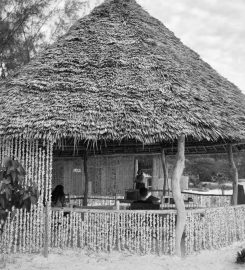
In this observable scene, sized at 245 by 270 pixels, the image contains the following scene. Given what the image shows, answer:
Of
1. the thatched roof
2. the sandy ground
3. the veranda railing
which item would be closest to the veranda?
the veranda railing

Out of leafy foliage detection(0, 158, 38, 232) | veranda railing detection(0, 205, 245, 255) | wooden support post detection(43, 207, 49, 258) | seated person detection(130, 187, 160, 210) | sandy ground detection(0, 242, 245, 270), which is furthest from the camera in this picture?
seated person detection(130, 187, 160, 210)

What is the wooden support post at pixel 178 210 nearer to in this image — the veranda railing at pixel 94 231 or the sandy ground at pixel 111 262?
the veranda railing at pixel 94 231

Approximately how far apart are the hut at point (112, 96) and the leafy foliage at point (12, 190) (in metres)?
1.71

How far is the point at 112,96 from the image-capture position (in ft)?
26.3

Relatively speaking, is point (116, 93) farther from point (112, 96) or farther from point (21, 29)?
point (21, 29)

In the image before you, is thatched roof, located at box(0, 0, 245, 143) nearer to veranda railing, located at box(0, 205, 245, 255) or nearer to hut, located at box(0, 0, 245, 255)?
hut, located at box(0, 0, 245, 255)

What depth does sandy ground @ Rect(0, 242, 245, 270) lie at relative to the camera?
23.1ft

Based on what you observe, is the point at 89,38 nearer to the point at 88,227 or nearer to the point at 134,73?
the point at 134,73

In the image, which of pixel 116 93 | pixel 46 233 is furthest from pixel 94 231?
pixel 116 93

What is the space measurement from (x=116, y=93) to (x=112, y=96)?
0.36ft

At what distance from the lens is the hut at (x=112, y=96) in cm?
752

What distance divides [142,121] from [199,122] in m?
1.06

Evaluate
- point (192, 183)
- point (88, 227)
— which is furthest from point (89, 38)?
point (192, 183)

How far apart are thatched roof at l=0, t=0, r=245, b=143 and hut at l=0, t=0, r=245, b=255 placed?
19mm
